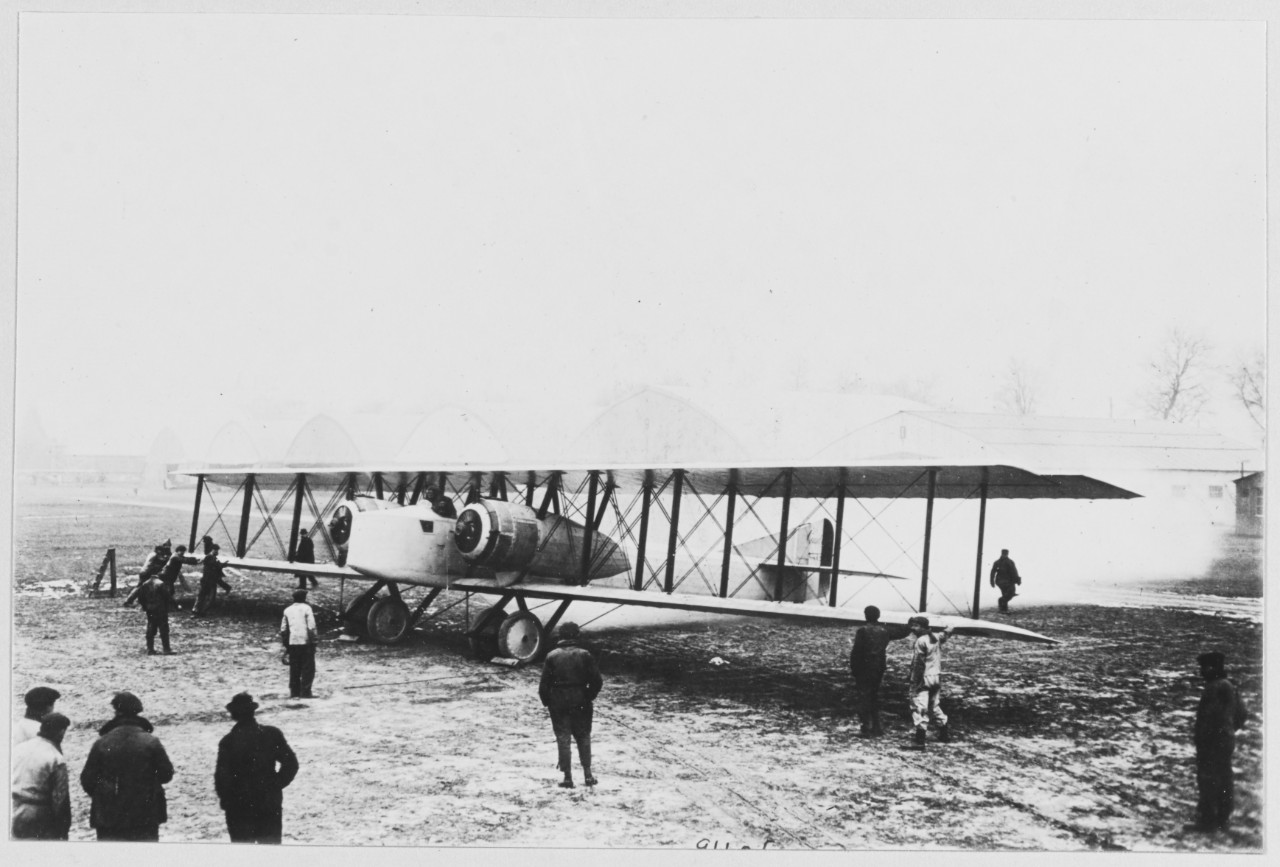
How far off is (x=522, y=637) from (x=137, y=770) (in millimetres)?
4374

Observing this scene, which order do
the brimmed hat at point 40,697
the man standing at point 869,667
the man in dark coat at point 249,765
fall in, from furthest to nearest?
the man standing at point 869,667
the brimmed hat at point 40,697
the man in dark coat at point 249,765

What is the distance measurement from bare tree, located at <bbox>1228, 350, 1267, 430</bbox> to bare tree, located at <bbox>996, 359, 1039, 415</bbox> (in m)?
2.01

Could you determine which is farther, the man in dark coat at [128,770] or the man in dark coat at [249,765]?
the man in dark coat at [128,770]

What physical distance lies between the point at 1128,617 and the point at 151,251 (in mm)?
12297

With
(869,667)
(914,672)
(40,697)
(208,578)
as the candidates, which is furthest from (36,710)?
(914,672)

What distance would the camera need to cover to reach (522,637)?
8672 mm

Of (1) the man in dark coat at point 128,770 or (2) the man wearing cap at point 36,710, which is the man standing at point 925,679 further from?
(2) the man wearing cap at point 36,710

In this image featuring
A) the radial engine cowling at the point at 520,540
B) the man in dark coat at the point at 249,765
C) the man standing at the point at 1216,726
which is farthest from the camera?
the radial engine cowling at the point at 520,540

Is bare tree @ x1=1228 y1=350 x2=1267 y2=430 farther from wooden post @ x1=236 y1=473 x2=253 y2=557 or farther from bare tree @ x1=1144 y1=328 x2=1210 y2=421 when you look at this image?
wooden post @ x1=236 y1=473 x2=253 y2=557

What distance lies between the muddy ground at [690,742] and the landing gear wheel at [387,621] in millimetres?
299

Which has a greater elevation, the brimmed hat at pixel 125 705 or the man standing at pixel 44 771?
the brimmed hat at pixel 125 705

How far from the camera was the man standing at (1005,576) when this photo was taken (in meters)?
12.0

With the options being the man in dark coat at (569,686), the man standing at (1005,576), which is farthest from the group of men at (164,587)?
the man standing at (1005,576)

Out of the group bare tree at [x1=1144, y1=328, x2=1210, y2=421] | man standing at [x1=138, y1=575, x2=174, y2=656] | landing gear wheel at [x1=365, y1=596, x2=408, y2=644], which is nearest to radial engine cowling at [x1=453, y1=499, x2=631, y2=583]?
landing gear wheel at [x1=365, y1=596, x2=408, y2=644]
